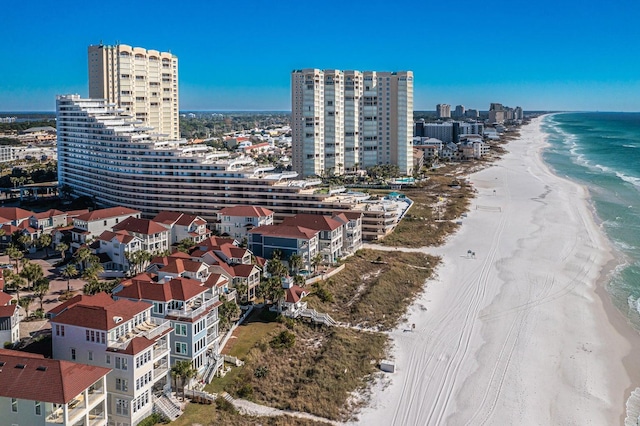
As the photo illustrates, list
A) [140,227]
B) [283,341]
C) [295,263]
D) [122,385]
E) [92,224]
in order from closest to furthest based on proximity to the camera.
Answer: [122,385], [283,341], [295,263], [140,227], [92,224]

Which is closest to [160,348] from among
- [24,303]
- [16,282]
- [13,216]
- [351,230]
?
[24,303]

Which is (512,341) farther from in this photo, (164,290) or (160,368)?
(160,368)

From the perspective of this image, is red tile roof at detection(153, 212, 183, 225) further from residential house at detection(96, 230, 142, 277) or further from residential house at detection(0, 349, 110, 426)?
residential house at detection(0, 349, 110, 426)

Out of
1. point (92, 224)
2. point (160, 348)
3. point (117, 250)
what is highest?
point (92, 224)

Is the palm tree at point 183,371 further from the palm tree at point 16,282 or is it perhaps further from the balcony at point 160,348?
the palm tree at point 16,282

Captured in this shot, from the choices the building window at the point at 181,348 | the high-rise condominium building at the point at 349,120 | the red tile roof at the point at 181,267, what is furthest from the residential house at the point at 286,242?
the high-rise condominium building at the point at 349,120

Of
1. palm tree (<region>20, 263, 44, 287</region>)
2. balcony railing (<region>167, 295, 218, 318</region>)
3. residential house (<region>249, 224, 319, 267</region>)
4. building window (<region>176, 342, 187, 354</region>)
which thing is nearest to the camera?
building window (<region>176, 342, 187, 354</region>)

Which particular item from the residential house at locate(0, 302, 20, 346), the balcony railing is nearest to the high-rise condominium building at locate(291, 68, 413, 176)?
the balcony railing
